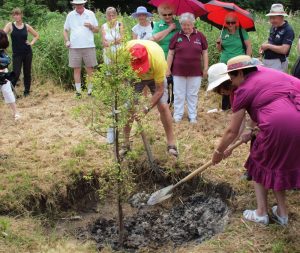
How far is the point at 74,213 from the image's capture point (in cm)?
506

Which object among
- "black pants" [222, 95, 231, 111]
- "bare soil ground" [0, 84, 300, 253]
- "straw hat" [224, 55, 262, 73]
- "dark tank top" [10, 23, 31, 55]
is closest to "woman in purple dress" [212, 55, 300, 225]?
"straw hat" [224, 55, 262, 73]

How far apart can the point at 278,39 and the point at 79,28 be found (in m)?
3.55

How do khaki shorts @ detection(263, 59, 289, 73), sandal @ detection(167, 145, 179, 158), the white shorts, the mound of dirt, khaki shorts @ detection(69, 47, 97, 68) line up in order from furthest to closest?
khaki shorts @ detection(69, 47, 97, 68) → the white shorts → khaki shorts @ detection(263, 59, 289, 73) → sandal @ detection(167, 145, 179, 158) → the mound of dirt

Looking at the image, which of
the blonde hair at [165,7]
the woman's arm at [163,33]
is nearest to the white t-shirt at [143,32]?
the woman's arm at [163,33]

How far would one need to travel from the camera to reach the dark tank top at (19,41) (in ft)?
26.9

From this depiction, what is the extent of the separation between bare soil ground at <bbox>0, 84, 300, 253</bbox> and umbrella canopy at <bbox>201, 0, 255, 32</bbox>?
4.83ft

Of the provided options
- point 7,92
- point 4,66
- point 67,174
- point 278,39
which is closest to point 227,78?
point 67,174

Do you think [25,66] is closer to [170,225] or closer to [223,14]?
[223,14]

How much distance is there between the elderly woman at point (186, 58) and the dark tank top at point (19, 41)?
10.4ft

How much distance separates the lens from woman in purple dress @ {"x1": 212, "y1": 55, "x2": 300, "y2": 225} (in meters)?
3.61

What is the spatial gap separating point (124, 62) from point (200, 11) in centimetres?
333

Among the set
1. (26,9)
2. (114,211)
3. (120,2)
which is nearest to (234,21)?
(114,211)

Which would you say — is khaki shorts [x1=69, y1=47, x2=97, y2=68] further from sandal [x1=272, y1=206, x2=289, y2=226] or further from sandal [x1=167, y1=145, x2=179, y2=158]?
sandal [x1=272, y1=206, x2=289, y2=226]

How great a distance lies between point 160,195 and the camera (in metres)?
5.00
